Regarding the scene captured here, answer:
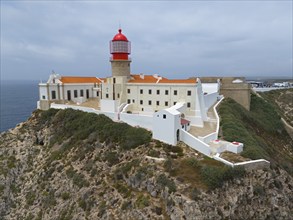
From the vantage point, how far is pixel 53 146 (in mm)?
34031

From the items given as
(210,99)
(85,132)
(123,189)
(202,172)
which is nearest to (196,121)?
(210,99)

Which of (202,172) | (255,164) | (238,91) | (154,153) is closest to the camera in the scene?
(202,172)

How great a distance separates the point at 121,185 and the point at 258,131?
23.9 metres

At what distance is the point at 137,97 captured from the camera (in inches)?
1410

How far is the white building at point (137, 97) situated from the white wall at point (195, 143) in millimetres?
613

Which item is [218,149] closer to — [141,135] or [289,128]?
[141,135]

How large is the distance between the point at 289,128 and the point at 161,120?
3113 cm

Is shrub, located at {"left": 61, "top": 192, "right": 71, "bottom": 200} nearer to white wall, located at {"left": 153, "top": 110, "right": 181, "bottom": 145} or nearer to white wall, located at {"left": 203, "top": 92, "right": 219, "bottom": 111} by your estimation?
white wall, located at {"left": 153, "top": 110, "right": 181, "bottom": 145}

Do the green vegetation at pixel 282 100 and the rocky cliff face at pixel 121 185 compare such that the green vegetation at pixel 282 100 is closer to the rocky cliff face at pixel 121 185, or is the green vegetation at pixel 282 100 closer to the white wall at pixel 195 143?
the rocky cliff face at pixel 121 185

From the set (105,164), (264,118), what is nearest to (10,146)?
(105,164)

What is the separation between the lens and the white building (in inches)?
1064

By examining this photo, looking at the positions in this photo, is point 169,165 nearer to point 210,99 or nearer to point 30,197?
point 30,197

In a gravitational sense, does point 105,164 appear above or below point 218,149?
below

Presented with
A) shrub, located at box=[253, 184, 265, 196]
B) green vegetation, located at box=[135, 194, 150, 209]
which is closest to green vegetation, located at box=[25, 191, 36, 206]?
green vegetation, located at box=[135, 194, 150, 209]
